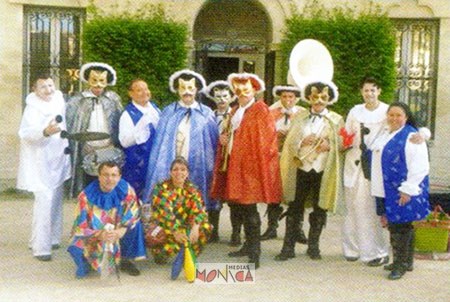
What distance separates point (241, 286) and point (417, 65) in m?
7.19

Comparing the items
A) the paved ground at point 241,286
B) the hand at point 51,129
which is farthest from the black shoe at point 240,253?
the hand at point 51,129

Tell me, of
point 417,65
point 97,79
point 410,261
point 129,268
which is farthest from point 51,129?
point 417,65

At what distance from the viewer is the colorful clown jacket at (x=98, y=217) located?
6559mm

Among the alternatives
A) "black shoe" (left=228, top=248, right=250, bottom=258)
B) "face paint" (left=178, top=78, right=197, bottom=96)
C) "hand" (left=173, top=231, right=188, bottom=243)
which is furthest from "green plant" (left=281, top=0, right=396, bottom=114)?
"hand" (left=173, top=231, right=188, bottom=243)

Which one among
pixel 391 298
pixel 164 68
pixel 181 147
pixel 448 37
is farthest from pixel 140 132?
pixel 448 37

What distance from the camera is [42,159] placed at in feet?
24.0

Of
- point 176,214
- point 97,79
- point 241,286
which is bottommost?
point 241,286

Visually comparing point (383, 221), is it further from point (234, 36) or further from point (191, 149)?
point (234, 36)

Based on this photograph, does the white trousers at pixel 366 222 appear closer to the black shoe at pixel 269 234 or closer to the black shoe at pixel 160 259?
the black shoe at pixel 269 234

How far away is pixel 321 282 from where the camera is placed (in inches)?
262

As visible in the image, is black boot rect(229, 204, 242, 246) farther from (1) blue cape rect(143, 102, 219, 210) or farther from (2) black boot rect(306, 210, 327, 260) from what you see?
(2) black boot rect(306, 210, 327, 260)

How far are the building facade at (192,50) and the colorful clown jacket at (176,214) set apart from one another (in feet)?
18.1

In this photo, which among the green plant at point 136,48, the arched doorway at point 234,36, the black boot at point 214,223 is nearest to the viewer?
the black boot at point 214,223

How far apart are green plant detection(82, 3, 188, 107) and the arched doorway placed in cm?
176
